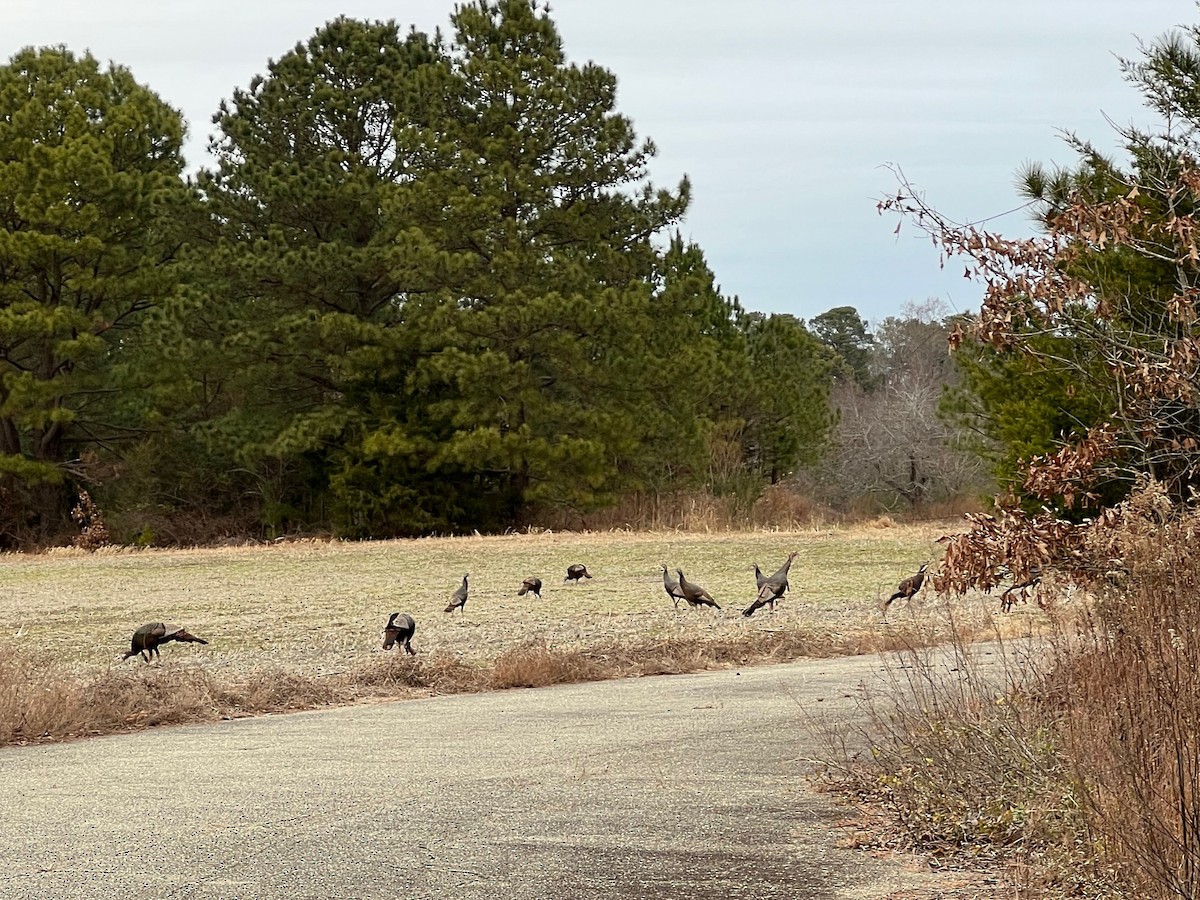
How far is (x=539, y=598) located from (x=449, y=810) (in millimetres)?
14919

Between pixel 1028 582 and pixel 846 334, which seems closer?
pixel 1028 582

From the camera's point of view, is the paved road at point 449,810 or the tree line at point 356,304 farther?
the tree line at point 356,304

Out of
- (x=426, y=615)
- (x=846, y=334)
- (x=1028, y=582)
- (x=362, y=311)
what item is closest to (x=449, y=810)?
(x=1028, y=582)

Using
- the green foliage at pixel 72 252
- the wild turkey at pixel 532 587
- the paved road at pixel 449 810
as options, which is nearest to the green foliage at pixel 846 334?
the green foliage at pixel 72 252

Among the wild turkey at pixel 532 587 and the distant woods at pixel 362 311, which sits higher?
the distant woods at pixel 362 311

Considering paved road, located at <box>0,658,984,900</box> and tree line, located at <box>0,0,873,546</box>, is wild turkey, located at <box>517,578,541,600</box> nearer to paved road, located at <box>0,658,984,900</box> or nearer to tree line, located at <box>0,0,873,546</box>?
paved road, located at <box>0,658,984,900</box>

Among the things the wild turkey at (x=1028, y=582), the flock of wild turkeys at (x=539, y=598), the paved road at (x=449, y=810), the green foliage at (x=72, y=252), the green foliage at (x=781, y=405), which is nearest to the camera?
the paved road at (x=449, y=810)

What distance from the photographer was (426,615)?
2084 cm

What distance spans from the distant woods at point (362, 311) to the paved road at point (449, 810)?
27.6 metres

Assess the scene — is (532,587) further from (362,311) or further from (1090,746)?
(362,311)

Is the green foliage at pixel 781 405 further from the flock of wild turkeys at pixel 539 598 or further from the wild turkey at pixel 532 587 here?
the wild turkey at pixel 532 587

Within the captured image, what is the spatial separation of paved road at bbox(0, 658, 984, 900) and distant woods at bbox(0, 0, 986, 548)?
90.7 ft

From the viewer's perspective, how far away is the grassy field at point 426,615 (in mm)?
13727

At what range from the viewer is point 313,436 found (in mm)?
41062
